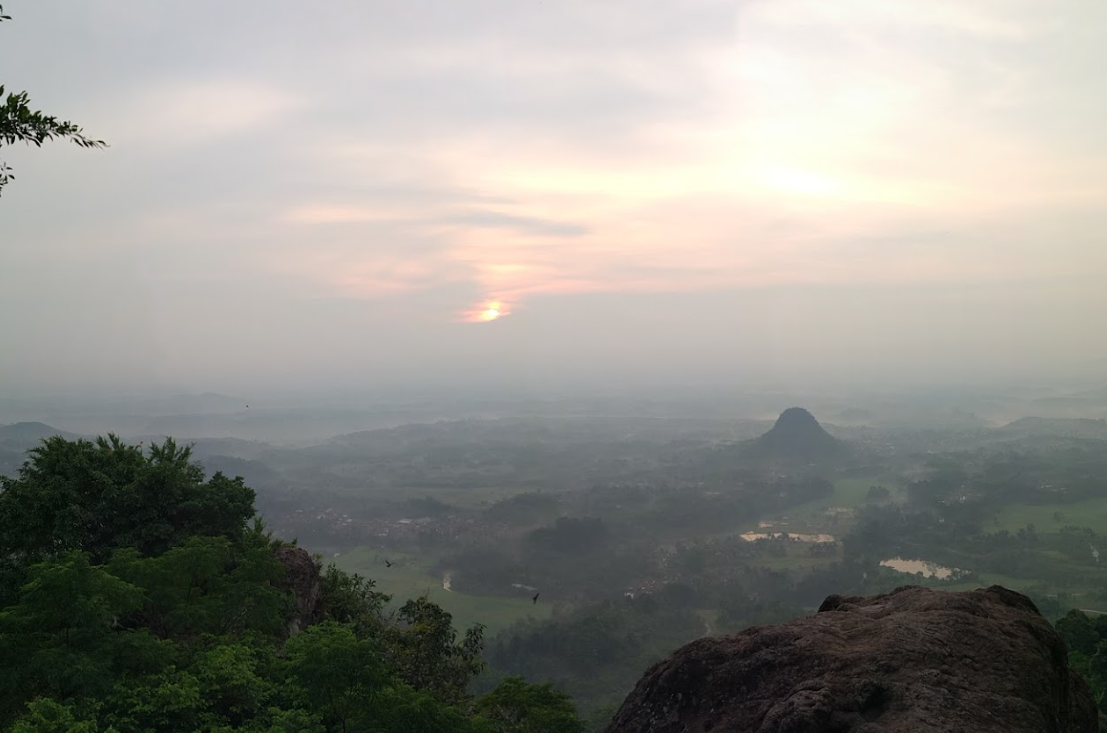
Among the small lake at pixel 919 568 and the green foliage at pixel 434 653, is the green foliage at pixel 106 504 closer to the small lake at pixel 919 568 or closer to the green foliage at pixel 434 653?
the green foliage at pixel 434 653

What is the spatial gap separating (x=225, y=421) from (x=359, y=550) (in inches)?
6015

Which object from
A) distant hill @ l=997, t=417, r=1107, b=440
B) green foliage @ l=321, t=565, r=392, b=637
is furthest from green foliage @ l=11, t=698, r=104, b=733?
distant hill @ l=997, t=417, r=1107, b=440

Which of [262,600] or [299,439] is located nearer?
[262,600]

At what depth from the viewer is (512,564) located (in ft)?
209

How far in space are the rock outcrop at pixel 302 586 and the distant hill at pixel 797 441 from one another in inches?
4320

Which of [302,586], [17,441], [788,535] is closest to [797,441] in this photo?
[788,535]

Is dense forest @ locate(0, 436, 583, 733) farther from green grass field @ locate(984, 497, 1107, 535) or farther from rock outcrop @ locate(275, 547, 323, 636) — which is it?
green grass field @ locate(984, 497, 1107, 535)

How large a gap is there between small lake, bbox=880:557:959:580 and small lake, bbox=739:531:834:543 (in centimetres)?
813

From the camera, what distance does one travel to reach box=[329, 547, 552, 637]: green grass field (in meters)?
51.2

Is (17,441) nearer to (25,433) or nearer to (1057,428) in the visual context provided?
(25,433)

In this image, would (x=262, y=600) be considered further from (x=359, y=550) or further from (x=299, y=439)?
(x=299, y=439)

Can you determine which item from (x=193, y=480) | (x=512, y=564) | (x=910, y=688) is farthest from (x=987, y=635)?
(x=512, y=564)

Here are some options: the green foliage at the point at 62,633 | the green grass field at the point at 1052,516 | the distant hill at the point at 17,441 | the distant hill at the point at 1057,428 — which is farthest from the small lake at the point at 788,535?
the distant hill at the point at 17,441

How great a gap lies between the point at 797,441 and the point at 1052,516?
45.2 m
